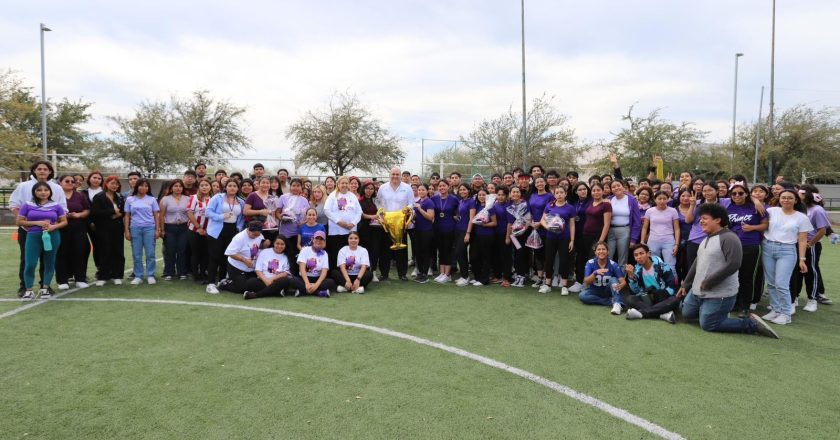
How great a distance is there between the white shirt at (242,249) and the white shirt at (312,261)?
68 cm

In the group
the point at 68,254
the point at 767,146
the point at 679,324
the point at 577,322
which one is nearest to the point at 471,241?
the point at 577,322

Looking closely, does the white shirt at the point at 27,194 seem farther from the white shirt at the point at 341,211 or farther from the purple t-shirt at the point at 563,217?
the purple t-shirt at the point at 563,217

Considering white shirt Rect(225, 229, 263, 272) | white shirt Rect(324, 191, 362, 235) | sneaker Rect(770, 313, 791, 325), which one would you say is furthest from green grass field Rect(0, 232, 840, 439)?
white shirt Rect(324, 191, 362, 235)

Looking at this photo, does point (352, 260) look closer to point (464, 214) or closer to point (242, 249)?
point (242, 249)

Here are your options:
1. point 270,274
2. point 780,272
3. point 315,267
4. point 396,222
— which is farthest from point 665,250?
point 270,274

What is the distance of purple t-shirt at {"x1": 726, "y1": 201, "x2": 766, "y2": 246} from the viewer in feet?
21.3

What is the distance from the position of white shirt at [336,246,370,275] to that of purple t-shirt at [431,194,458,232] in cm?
153

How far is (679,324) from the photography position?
19.7ft

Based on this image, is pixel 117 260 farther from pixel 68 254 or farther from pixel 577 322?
pixel 577 322

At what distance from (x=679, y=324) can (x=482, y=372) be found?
294 centimetres

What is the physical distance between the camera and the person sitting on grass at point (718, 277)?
5.42 metres

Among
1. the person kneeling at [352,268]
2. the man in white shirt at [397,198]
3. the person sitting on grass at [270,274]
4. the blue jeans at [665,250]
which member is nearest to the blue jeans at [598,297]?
the blue jeans at [665,250]

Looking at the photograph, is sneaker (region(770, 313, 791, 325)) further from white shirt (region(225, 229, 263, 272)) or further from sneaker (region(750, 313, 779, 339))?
white shirt (region(225, 229, 263, 272))

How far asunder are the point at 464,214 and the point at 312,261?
101 inches
